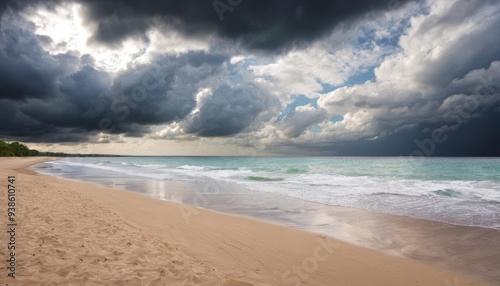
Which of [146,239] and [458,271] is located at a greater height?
[146,239]

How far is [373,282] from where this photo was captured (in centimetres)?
546

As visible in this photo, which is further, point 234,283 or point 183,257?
point 183,257

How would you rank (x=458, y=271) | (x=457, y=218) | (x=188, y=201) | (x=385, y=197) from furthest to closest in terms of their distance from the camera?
(x=385, y=197) < (x=188, y=201) < (x=457, y=218) < (x=458, y=271)

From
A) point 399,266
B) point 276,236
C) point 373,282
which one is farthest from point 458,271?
point 276,236

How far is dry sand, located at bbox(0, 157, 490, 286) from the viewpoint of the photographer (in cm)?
485

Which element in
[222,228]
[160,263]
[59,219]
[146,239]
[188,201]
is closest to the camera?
[160,263]

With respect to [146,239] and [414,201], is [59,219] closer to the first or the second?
[146,239]

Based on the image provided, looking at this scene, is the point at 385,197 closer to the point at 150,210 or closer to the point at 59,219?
the point at 150,210

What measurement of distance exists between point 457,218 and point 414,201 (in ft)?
15.3

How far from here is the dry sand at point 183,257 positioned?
4848mm

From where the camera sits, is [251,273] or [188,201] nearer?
[251,273]

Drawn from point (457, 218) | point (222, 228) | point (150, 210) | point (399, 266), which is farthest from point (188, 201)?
point (457, 218)

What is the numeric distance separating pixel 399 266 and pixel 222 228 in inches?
206

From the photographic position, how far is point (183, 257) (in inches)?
236
